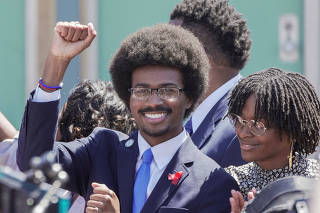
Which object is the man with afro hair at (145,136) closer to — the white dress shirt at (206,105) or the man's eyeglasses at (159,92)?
the man's eyeglasses at (159,92)

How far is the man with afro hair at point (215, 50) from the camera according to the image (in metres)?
4.41

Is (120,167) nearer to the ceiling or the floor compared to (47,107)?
nearer to the floor

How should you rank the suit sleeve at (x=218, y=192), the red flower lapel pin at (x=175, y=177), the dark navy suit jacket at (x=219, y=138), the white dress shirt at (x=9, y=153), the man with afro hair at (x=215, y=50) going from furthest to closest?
1. the man with afro hair at (x=215, y=50)
2. the white dress shirt at (x=9, y=153)
3. the dark navy suit jacket at (x=219, y=138)
4. the red flower lapel pin at (x=175, y=177)
5. the suit sleeve at (x=218, y=192)

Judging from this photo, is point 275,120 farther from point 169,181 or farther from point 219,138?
point 219,138

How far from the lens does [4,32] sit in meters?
8.01

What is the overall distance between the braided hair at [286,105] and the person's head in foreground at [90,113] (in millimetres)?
973

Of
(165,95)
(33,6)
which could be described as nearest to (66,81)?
(33,6)

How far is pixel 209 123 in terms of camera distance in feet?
14.4

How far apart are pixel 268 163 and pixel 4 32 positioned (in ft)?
16.3

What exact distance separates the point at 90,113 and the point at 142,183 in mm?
891

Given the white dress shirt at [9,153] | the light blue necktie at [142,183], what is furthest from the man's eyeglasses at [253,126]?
the white dress shirt at [9,153]

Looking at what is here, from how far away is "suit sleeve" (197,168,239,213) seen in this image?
137 inches

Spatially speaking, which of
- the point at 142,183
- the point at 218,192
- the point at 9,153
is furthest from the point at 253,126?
the point at 9,153

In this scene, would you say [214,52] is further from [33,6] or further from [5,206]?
[33,6]
